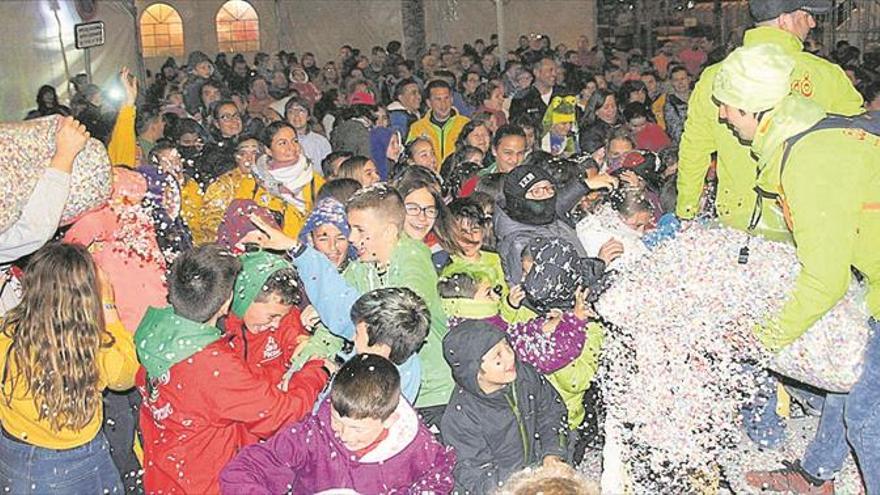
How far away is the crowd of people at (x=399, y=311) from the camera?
358 cm

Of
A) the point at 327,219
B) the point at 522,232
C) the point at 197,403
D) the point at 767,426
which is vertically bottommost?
the point at 767,426

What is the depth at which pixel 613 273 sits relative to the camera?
159 inches

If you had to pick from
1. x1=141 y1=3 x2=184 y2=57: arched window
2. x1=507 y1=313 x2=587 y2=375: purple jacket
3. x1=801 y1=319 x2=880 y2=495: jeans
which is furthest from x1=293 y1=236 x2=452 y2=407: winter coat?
Result: x1=141 y1=3 x2=184 y2=57: arched window

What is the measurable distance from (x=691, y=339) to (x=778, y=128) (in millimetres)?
777

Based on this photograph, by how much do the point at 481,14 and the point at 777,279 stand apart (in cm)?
2008


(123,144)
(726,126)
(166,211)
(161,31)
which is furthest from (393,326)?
(161,31)

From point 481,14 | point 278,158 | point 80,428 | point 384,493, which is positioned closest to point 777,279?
point 384,493

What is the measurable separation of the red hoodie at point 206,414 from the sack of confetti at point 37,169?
2.59ft

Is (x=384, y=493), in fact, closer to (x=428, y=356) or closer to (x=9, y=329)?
(x=428, y=356)

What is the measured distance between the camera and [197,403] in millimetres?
3834

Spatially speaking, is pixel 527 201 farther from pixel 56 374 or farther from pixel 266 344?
pixel 56 374

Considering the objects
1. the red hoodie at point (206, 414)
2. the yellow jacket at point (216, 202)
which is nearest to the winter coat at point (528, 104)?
the yellow jacket at point (216, 202)

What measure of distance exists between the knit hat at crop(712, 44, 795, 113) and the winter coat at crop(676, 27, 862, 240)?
59 cm

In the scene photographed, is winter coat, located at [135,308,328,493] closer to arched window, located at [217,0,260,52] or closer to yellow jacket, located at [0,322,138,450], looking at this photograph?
yellow jacket, located at [0,322,138,450]
